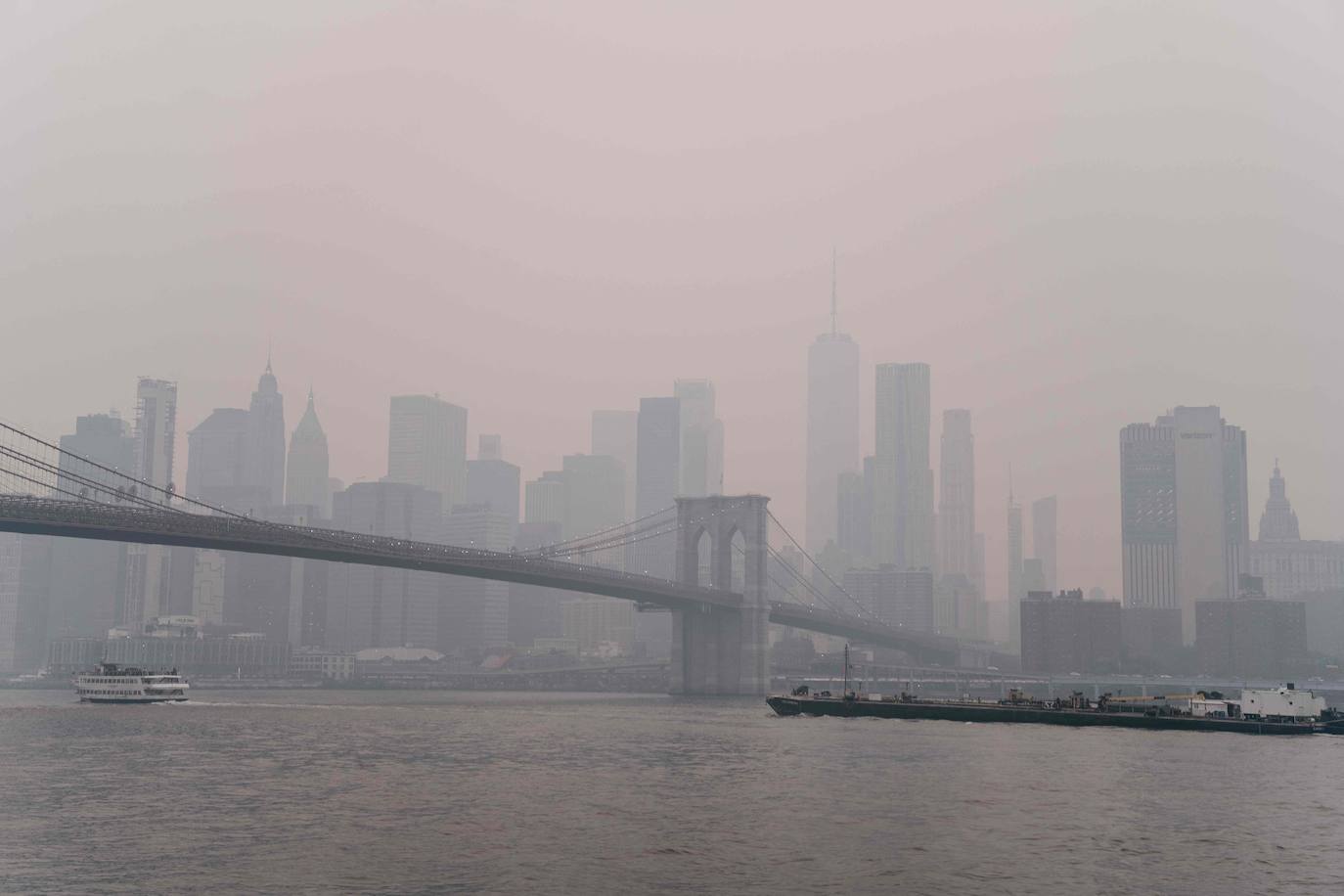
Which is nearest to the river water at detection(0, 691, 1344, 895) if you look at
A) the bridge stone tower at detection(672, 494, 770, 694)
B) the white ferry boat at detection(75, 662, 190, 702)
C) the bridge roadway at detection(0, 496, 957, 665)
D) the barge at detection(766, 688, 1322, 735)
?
the bridge roadway at detection(0, 496, 957, 665)

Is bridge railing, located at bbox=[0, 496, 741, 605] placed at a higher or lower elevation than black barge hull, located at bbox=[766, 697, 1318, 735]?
higher

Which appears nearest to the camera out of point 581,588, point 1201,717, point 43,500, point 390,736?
point 390,736

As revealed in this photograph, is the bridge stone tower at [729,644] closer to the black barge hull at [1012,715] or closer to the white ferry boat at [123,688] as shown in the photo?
the black barge hull at [1012,715]

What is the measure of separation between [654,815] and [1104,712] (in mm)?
59637

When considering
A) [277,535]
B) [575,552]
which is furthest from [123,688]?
[575,552]

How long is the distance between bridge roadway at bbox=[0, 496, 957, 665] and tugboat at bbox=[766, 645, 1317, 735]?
2109 cm

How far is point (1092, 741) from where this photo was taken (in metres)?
74.2

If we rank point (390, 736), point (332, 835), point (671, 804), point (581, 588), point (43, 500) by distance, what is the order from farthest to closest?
1. point (581, 588)
2. point (43, 500)
3. point (390, 736)
4. point (671, 804)
5. point (332, 835)

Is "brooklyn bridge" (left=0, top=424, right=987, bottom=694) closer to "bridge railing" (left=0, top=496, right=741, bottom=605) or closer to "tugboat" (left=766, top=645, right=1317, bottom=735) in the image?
"bridge railing" (left=0, top=496, right=741, bottom=605)

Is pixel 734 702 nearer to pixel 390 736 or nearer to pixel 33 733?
pixel 390 736

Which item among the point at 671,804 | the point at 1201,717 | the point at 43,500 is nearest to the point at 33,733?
the point at 43,500

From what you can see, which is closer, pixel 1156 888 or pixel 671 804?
pixel 1156 888

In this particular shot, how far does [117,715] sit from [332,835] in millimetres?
59383

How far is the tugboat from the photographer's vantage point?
282 ft
